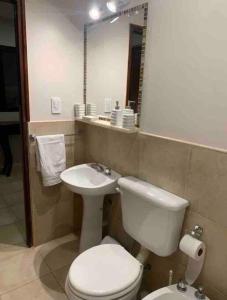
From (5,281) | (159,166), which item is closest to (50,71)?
(159,166)

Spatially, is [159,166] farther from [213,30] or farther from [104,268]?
[213,30]

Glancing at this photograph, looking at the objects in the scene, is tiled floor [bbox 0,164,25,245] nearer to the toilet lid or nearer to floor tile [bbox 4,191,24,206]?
floor tile [bbox 4,191,24,206]

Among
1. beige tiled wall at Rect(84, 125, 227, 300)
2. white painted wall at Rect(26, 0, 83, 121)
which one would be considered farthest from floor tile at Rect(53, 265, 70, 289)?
white painted wall at Rect(26, 0, 83, 121)

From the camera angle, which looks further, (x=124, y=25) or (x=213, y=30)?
(x=124, y=25)

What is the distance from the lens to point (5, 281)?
1.74m

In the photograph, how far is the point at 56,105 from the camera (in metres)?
1.95

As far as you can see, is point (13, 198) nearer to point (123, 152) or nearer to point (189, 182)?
point (123, 152)

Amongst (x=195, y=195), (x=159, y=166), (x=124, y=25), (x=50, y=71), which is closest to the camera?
(x=195, y=195)

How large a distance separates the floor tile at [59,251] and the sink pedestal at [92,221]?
18cm

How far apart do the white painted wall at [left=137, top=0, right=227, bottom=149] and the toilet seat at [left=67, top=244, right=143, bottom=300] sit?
0.79m

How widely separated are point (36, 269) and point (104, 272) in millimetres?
858

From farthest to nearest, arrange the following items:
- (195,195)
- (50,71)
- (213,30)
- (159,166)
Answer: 1. (50,71)
2. (159,166)
3. (195,195)
4. (213,30)

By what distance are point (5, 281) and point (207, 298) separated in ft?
4.62

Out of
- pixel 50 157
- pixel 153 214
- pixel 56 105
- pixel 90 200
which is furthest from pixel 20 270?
pixel 56 105
